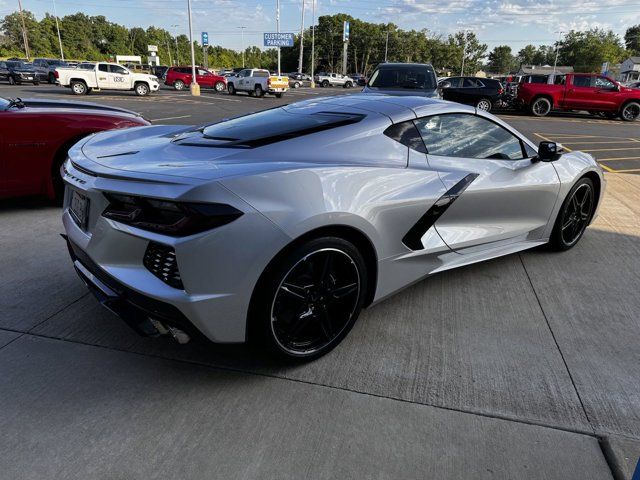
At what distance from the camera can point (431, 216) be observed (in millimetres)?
2980

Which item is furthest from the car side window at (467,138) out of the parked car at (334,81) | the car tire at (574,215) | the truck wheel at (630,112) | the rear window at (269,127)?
the parked car at (334,81)

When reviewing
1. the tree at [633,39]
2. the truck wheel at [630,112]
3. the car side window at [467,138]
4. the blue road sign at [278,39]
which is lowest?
the truck wheel at [630,112]

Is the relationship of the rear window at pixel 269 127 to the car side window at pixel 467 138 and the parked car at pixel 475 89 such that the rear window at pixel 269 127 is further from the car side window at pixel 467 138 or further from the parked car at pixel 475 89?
the parked car at pixel 475 89

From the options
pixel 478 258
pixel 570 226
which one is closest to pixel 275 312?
pixel 478 258

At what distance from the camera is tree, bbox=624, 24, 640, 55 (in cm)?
13162

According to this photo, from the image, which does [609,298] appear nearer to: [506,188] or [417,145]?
[506,188]

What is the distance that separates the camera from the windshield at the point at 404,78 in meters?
11.1

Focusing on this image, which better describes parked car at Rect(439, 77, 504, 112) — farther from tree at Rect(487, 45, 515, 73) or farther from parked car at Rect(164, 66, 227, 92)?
tree at Rect(487, 45, 515, 73)

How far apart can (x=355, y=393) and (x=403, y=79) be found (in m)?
9.98

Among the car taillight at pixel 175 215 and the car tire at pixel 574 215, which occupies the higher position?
the car taillight at pixel 175 215

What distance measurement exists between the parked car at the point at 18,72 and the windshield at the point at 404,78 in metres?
29.0

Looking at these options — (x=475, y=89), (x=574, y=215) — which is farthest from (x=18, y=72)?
(x=574, y=215)

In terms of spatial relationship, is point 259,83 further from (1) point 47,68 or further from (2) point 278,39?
(2) point 278,39

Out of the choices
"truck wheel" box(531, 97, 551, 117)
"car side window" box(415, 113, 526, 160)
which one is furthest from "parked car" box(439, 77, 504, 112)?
"car side window" box(415, 113, 526, 160)
